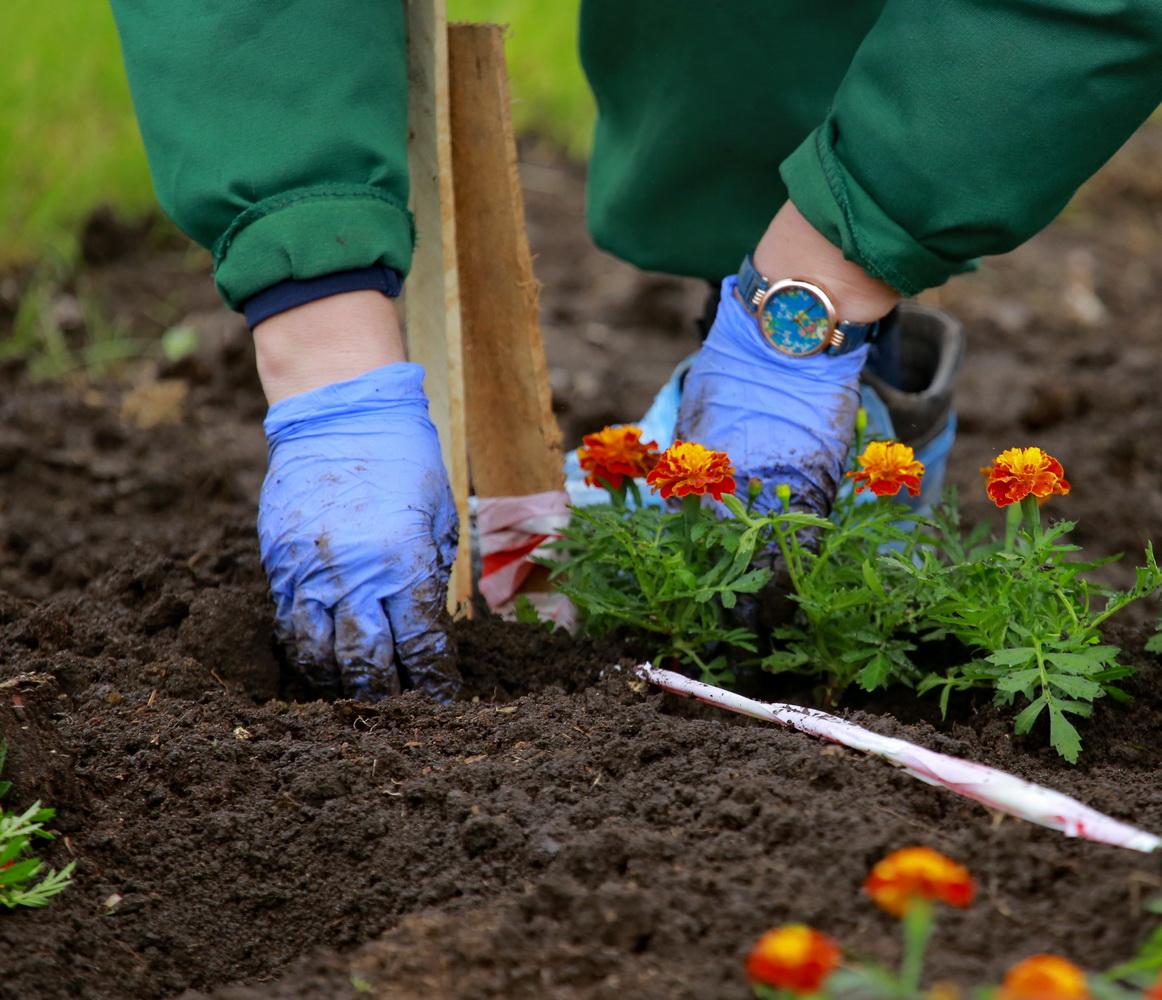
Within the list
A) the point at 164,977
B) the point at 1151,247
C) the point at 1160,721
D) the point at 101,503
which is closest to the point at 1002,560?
the point at 1160,721

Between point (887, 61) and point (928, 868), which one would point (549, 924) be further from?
point (887, 61)

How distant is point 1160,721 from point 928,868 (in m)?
1.01

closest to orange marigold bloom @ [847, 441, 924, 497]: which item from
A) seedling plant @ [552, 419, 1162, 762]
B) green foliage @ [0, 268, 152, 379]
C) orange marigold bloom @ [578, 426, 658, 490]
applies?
seedling plant @ [552, 419, 1162, 762]

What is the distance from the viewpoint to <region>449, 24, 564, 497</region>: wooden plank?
220 centimetres

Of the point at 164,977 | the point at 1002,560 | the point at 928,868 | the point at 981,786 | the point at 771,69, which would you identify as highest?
the point at 771,69

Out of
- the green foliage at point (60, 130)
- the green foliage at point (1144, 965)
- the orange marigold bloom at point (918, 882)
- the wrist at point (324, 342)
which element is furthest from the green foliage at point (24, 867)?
the green foliage at point (60, 130)

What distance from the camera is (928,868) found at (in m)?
0.91

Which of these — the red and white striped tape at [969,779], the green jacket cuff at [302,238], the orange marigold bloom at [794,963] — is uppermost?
the green jacket cuff at [302,238]

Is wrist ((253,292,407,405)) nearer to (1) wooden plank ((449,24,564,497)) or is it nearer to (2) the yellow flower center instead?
(1) wooden plank ((449,24,564,497))

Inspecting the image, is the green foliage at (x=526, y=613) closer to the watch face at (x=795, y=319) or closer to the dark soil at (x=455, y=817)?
the dark soil at (x=455, y=817)

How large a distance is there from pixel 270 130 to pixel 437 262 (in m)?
0.37

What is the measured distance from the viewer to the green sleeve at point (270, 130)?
74.5 inches

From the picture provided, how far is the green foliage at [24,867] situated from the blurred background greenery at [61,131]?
9.64ft

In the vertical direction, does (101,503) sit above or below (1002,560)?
below
